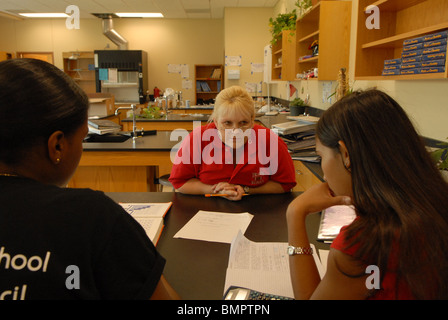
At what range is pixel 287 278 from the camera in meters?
0.97

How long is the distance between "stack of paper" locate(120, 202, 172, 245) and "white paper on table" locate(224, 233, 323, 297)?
28cm

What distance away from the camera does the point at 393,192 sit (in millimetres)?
708

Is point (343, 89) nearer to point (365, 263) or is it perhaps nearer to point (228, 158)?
point (228, 158)

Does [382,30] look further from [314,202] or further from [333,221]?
[314,202]

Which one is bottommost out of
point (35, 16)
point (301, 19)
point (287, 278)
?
point (287, 278)

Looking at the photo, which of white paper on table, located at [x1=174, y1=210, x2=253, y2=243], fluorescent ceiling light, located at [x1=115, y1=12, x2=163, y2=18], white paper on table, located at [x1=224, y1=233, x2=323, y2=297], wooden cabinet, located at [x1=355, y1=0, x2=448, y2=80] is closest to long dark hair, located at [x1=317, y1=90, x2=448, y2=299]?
white paper on table, located at [x1=224, y1=233, x2=323, y2=297]

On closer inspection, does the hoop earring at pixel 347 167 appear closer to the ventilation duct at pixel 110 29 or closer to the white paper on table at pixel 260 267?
the white paper on table at pixel 260 267

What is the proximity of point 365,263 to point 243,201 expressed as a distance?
0.92m

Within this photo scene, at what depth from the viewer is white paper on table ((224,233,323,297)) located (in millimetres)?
921

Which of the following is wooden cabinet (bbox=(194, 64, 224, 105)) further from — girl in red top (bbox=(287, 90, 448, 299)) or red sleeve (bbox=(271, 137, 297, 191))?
girl in red top (bbox=(287, 90, 448, 299))

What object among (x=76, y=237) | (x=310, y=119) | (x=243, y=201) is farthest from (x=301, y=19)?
(x=76, y=237)

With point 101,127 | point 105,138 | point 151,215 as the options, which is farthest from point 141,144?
point 151,215

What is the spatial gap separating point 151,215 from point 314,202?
66 cm

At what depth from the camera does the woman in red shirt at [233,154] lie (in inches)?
72.4
